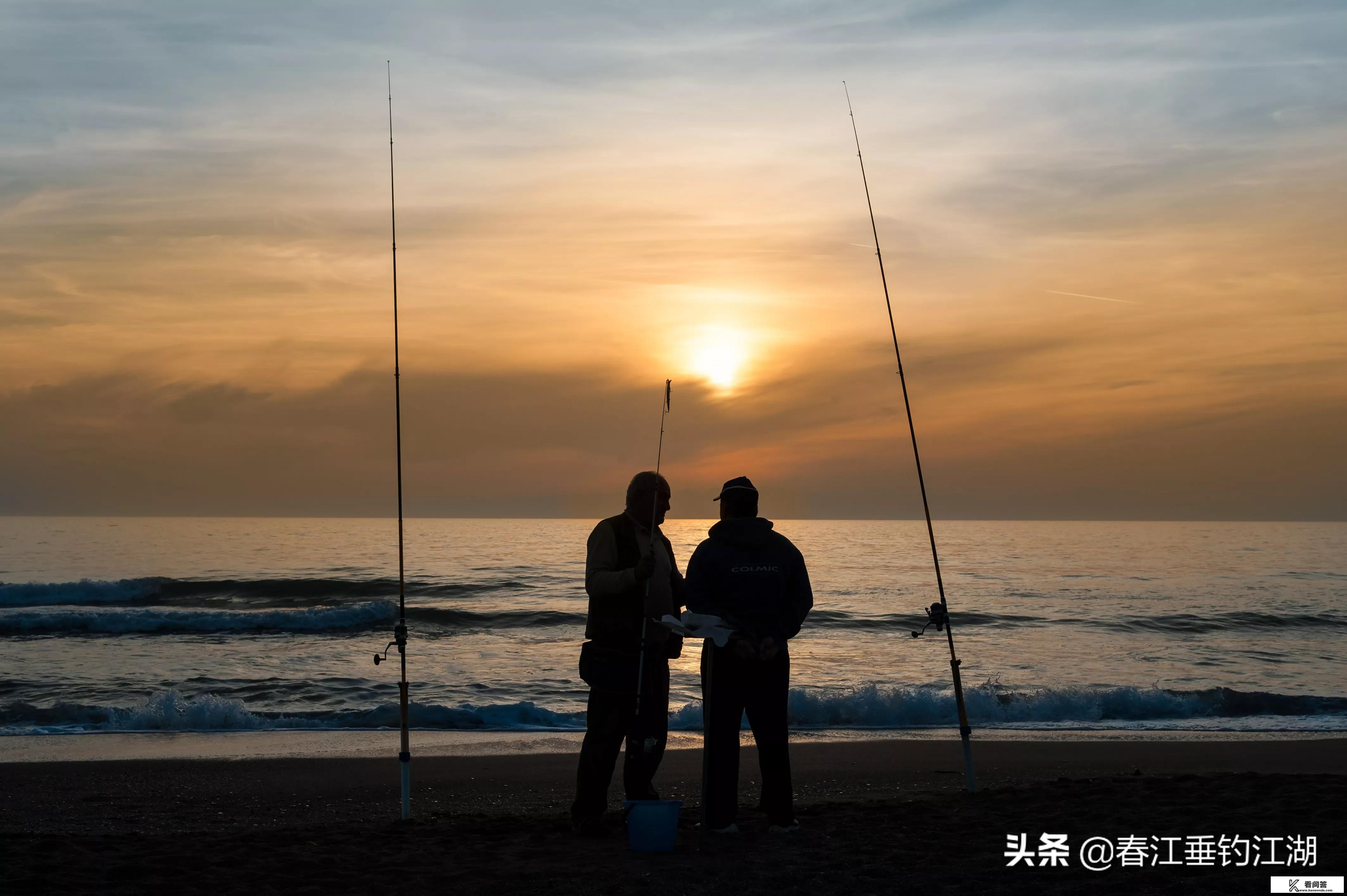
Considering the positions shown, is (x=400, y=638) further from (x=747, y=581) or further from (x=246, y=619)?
(x=246, y=619)

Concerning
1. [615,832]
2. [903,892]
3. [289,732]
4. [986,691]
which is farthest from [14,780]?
[986,691]

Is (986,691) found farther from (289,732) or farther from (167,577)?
(167,577)

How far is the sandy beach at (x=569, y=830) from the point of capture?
4105mm

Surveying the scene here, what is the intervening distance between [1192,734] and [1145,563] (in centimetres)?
3515

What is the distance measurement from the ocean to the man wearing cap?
262 inches

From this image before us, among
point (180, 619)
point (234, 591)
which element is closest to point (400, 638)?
point (180, 619)

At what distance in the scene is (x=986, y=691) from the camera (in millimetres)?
12867

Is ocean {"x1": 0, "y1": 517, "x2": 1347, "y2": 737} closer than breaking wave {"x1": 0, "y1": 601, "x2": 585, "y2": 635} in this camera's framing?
Yes

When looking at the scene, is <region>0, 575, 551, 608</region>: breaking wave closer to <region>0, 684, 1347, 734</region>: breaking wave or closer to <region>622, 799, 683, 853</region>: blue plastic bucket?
<region>0, 684, 1347, 734</region>: breaking wave

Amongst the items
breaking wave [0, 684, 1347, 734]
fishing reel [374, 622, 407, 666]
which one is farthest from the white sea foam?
fishing reel [374, 622, 407, 666]

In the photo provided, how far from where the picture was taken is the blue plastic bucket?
4.48 meters

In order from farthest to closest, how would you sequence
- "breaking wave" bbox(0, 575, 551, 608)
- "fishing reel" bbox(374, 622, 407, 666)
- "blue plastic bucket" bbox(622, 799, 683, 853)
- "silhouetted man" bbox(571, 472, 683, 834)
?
Result: 1. "breaking wave" bbox(0, 575, 551, 608)
2. "fishing reel" bbox(374, 622, 407, 666)
3. "silhouetted man" bbox(571, 472, 683, 834)
4. "blue plastic bucket" bbox(622, 799, 683, 853)

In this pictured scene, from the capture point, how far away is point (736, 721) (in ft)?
15.7

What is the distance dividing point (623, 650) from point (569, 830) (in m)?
1.03
